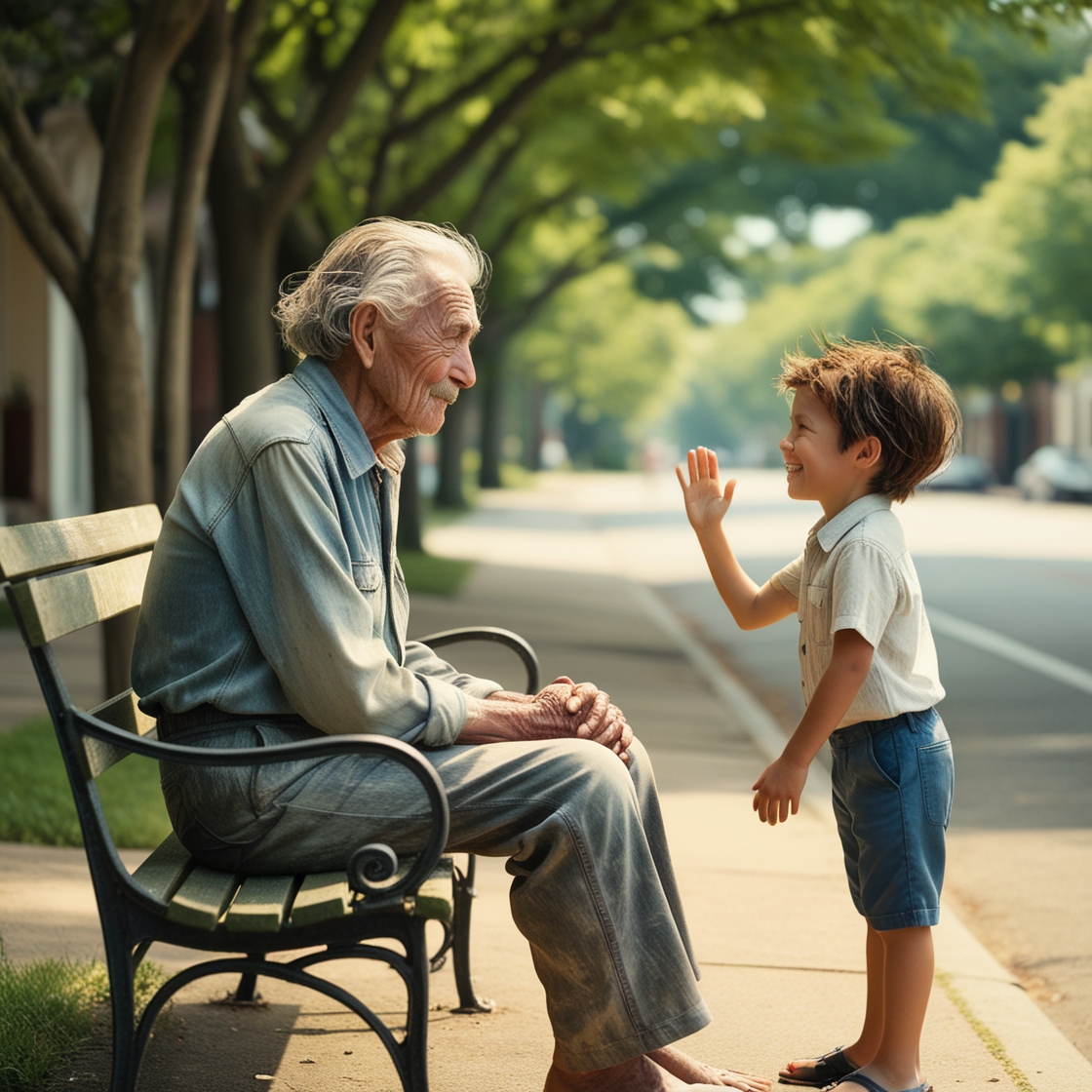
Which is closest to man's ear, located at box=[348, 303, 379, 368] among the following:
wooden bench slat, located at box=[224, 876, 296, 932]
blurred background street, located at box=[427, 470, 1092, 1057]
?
wooden bench slat, located at box=[224, 876, 296, 932]

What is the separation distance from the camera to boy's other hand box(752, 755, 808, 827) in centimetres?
305

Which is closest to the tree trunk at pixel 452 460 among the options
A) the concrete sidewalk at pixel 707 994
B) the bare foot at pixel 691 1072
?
the concrete sidewalk at pixel 707 994

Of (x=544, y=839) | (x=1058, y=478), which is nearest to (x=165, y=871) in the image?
(x=544, y=839)

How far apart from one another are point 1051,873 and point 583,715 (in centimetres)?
308

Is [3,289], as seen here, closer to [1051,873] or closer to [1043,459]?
[1051,873]

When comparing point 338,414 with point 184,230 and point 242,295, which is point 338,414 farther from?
point 242,295

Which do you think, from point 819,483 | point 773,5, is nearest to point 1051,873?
point 819,483

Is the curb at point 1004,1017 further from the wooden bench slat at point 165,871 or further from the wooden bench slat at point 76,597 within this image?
the wooden bench slat at point 76,597

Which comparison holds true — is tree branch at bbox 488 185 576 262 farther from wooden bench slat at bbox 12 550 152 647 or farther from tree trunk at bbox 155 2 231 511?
wooden bench slat at bbox 12 550 152 647

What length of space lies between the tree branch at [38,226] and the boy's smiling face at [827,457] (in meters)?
4.51

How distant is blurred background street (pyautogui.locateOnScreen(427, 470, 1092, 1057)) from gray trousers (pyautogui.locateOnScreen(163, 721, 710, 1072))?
5.36 ft

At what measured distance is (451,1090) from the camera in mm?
3221

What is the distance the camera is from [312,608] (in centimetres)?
271

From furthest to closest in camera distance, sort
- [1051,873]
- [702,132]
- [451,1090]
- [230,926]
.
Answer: [702,132]
[1051,873]
[451,1090]
[230,926]
